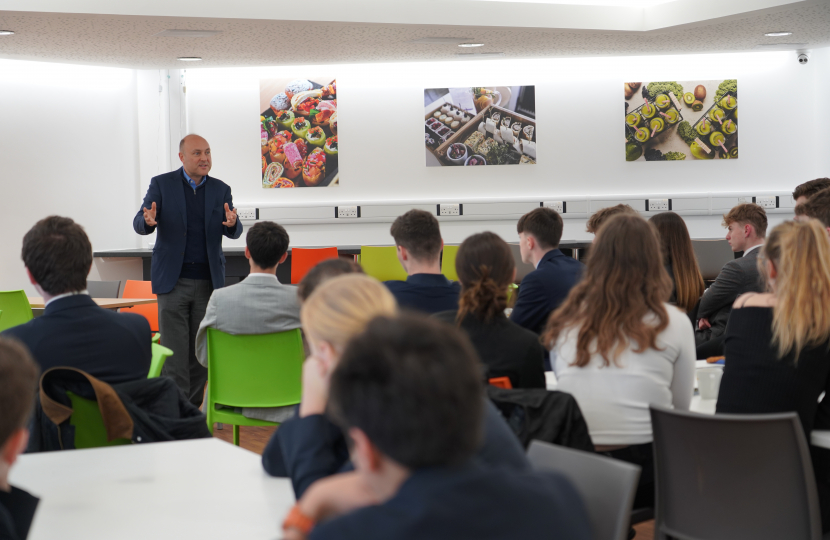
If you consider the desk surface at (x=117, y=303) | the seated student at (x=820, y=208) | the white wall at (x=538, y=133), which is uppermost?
the white wall at (x=538, y=133)

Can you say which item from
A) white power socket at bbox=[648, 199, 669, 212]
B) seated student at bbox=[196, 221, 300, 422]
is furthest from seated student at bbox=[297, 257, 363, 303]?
white power socket at bbox=[648, 199, 669, 212]

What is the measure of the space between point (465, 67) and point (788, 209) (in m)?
3.85

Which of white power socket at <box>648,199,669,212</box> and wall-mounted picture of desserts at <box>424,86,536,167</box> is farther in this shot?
wall-mounted picture of desserts at <box>424,86,536,167</box>

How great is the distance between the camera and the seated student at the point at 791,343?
1.97m

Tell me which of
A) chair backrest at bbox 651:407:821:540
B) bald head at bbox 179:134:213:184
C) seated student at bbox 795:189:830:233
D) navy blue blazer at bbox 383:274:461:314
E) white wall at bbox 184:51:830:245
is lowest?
chair backrest at bbox 651:407:821:540

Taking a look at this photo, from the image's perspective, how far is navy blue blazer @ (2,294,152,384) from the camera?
2068 millimetres

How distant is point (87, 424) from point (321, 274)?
71 cm

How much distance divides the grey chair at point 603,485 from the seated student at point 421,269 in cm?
150

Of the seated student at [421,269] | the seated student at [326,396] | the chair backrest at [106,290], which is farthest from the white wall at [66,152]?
the seated student at [326,396]

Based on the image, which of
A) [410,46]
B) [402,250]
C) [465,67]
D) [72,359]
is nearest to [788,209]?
[465,67]

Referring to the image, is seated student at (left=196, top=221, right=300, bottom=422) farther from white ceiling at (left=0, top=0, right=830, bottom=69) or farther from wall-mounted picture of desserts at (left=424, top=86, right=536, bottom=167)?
wall-mounted picture of desserts at (left=424, top=86, right=536, bottom=167)

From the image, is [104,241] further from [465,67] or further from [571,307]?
[571,307]

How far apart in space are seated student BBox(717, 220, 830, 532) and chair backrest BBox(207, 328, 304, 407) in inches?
66.1

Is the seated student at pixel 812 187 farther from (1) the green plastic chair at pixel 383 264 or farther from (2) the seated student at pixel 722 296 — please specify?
(1) the green plastic chair at pixel 383 264
